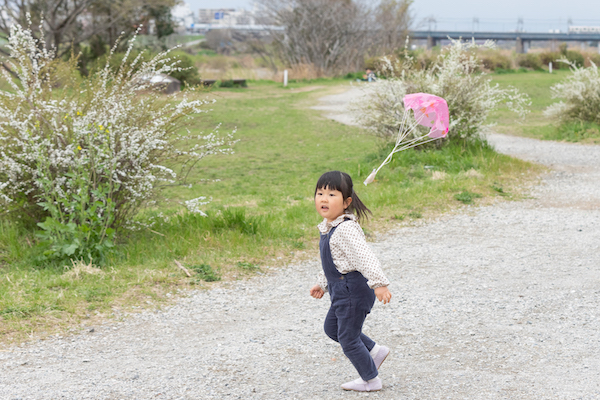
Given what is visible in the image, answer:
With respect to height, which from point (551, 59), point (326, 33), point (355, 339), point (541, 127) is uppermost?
point (326, 33)

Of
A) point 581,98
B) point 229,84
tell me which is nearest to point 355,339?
point 581,98

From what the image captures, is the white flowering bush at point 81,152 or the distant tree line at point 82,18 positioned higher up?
the distant tree line at point 82,18

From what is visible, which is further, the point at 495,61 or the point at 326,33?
the point at 495,61

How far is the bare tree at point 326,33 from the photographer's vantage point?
131ft

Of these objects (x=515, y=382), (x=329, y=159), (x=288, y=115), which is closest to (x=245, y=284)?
(x=515, y=382)

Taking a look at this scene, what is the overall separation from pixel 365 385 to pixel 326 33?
126 feet

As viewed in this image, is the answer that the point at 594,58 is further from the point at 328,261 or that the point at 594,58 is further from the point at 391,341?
the point at 328,261

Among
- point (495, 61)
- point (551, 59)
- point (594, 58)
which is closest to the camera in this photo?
point (495, 61)

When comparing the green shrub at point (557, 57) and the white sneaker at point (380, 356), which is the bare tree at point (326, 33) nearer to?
the green shrub at point (557, 57)

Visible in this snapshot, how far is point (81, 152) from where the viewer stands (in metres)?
6.25

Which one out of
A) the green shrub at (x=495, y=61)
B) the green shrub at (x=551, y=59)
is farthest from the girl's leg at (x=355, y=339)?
the green shrub at (x=551, y=59)

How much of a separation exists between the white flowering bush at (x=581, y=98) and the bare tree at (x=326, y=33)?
23524mm

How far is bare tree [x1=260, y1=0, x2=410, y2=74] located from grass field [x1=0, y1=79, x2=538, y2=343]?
2476 cm

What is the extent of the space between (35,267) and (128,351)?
2211 mm
